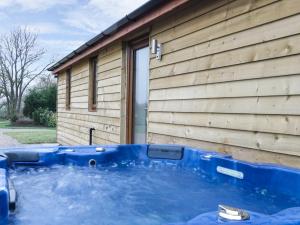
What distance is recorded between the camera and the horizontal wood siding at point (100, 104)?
6.38 meters

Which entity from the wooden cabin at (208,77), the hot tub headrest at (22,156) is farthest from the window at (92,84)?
the hot tub headrest at (22,156)

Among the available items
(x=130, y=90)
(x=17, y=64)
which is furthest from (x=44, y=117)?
(x=130, y=90)

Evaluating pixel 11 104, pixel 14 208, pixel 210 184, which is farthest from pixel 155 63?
pixel 11 104

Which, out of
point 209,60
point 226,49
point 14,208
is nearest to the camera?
point 14,208

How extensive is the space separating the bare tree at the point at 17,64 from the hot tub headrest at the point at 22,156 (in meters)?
21.6

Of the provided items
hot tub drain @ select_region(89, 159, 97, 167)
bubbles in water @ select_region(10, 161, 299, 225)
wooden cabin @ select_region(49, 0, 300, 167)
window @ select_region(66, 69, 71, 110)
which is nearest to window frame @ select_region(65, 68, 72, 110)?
window @ select_region(66, 69, 71, 110)

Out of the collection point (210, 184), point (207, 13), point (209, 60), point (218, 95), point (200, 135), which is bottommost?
point (210, 184)

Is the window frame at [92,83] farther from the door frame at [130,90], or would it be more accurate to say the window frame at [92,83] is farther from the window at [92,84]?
the door frame at [130,90]

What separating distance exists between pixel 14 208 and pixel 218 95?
7.77ft

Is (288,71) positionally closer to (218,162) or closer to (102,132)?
(218,162)

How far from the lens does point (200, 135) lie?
Answer: 4.02 meters

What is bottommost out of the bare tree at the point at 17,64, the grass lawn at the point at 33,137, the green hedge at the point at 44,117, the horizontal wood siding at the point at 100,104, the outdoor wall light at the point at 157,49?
the grass lawn at the point at 33,137

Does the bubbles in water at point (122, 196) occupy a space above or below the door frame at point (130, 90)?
below

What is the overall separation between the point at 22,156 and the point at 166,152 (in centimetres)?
149
